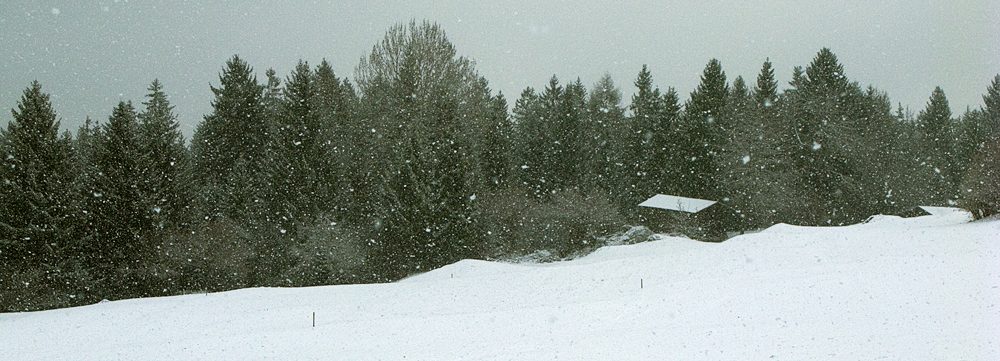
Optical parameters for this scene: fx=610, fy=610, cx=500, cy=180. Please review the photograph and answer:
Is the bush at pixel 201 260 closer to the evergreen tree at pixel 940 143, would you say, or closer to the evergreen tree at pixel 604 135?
the evergreen tree at pixel 604 135

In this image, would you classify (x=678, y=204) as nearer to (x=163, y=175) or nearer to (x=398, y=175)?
(x=398, y=175)

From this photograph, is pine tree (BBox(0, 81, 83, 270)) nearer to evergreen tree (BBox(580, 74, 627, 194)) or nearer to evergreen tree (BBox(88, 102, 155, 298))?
evergreen tree (BBox(88, 102, 155, 298))

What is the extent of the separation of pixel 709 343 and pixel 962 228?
12117 mm

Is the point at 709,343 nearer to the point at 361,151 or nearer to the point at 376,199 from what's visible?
the point at 376,199

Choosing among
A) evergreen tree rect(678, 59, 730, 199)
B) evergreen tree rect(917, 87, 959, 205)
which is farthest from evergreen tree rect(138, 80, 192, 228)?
evergreen tree rect(917, 87, 959, 205)

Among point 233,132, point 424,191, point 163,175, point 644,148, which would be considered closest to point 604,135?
point 644,148

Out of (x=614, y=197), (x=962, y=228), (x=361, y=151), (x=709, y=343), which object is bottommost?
(x=709, y=343)

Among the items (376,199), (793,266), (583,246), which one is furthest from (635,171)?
(793,266)

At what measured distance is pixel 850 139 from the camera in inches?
1427

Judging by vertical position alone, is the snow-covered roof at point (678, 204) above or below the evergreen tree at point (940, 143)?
below

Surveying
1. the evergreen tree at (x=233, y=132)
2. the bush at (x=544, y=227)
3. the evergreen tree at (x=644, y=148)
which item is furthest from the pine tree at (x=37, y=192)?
the evergreen tree at (x=644, y=148)

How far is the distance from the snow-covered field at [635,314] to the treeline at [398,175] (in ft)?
23.1

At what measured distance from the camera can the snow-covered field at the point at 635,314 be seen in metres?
8.45

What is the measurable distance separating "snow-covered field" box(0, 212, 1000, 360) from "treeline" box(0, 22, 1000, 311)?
7.06 m
